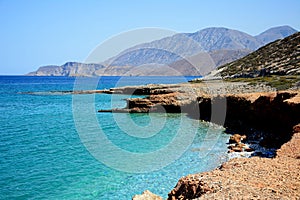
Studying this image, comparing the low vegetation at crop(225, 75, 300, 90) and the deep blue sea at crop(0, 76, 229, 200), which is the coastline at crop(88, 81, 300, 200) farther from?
the low vegetation at crop(225, 75, 300, 90)

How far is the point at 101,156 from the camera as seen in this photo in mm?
20531

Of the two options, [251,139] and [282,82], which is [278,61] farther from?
[251,139]

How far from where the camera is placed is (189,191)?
9656 millimetres

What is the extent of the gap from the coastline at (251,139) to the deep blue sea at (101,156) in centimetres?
320

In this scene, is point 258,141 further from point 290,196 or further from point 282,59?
point 282,59

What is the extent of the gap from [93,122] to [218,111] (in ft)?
50.0

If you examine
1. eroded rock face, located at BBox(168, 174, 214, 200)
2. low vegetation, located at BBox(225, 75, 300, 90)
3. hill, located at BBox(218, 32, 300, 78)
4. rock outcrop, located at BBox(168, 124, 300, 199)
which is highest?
hill, located at BBox(218, 32, 300, 78)

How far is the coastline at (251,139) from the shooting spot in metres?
8.59

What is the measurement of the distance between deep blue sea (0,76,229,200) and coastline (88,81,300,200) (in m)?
3.20

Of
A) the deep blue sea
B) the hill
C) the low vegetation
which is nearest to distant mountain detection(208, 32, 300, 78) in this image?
the hill

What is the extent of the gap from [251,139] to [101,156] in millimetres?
12931

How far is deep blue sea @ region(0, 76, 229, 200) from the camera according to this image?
1492cm

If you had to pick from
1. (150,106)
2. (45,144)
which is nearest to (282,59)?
(150,106)

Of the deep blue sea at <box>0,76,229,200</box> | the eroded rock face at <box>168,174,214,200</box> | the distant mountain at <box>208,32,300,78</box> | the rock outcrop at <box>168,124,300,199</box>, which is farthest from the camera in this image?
the distant mountain at <box>208,32,300,78</box>
